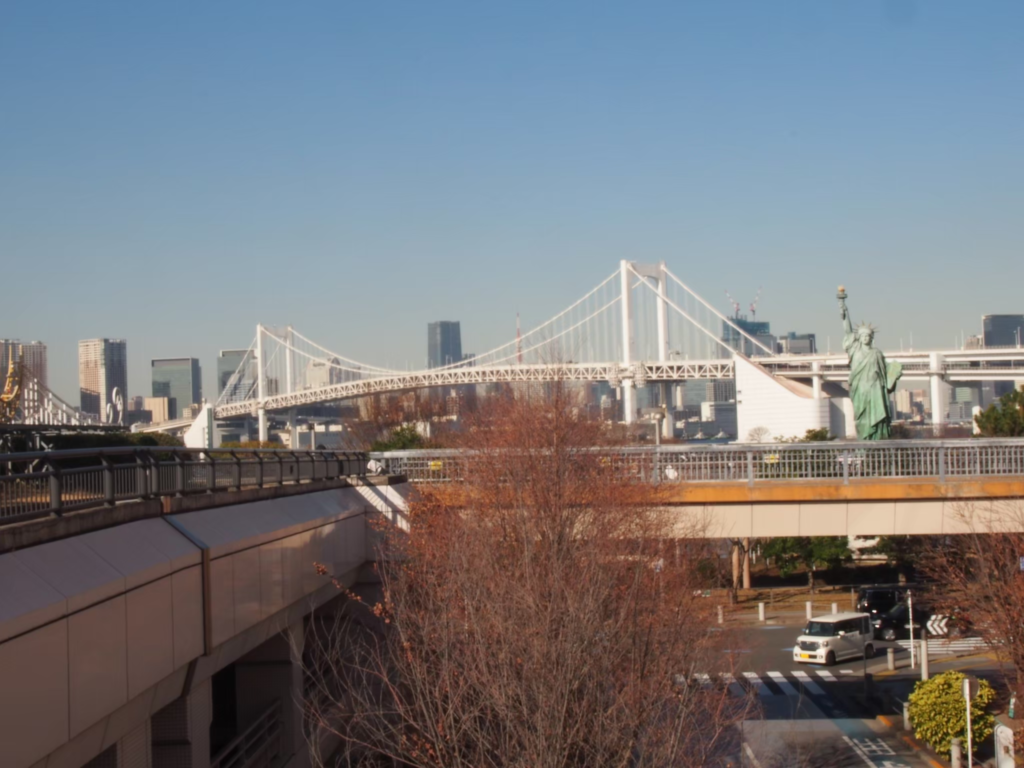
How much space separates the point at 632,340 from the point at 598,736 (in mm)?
100401

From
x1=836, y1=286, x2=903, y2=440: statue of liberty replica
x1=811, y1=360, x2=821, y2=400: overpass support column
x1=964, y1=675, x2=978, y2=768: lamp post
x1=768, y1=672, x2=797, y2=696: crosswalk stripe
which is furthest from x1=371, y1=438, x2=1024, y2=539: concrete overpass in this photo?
x1=811, y1=360, x2=821, y2=400: overpass support column

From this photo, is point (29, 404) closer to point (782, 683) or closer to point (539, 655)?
point (782, 683)

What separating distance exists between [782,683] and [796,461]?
857 centimetres

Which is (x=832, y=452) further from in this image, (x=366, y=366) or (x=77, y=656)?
(x=366, y=366)

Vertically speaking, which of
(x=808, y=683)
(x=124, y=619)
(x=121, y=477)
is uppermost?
(x=121, y=477)

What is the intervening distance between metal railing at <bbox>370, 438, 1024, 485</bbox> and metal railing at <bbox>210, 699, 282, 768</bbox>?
618 cm

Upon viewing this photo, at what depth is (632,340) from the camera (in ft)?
350

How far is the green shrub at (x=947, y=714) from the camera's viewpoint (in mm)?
18750

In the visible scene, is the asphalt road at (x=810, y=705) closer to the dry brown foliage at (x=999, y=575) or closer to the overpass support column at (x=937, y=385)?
the dry brown foliage at (x=999, y=575)

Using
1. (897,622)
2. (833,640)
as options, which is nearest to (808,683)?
(833,640)

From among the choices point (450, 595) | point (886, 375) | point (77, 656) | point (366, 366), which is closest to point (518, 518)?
point (450, 595)

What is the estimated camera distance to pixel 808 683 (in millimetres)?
25391

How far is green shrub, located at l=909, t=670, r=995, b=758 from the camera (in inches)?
738

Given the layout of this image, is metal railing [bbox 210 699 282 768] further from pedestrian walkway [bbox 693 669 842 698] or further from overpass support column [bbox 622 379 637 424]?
overpass support column [bbox 622 379 637 424]
